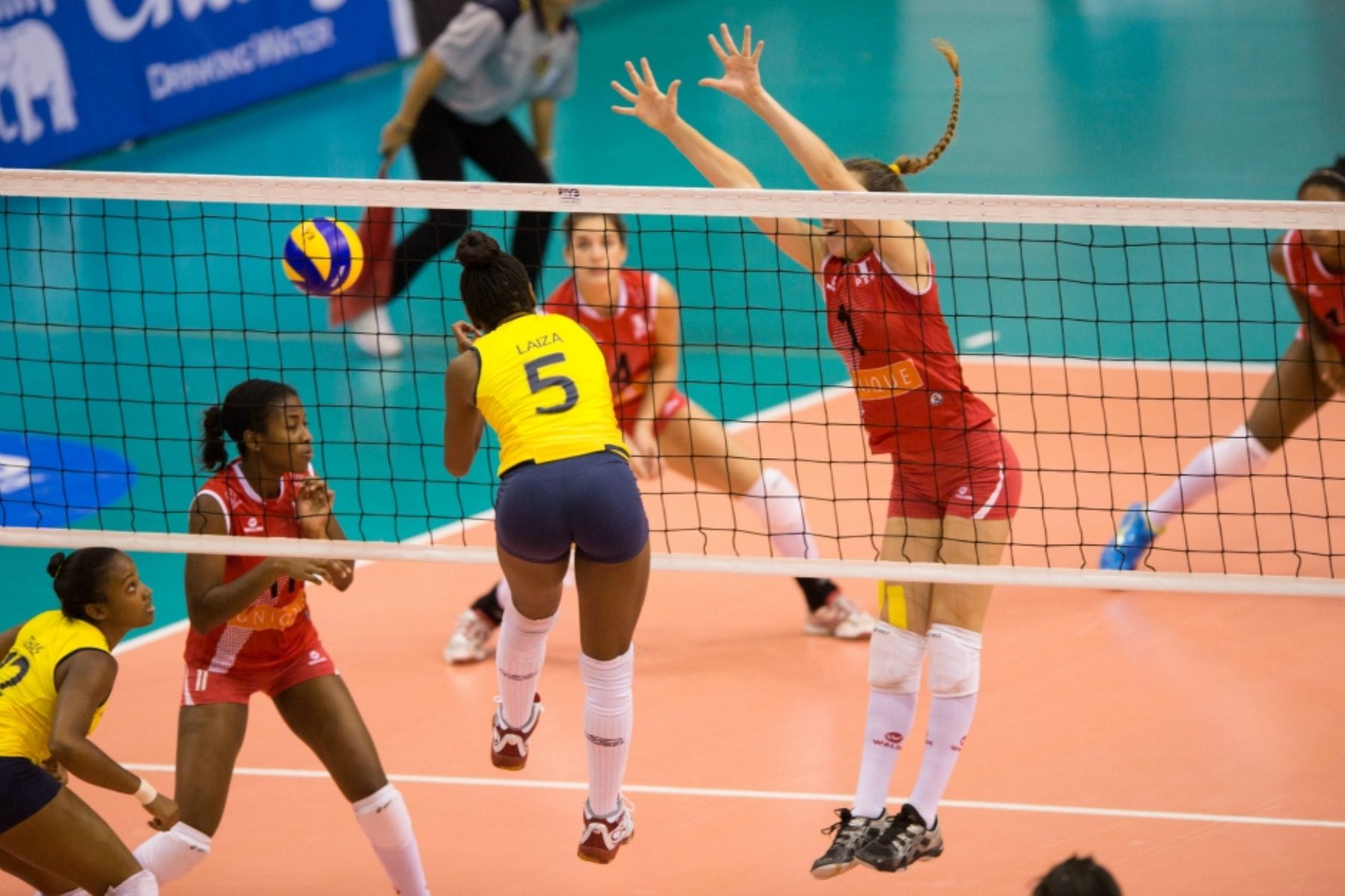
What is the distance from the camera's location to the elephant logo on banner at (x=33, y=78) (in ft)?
44.5

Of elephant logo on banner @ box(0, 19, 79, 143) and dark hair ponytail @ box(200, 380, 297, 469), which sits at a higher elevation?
elephant logo on banner @ box(0, 19, 79, 143)

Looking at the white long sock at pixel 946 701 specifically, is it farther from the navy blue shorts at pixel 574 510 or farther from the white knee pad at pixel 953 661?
the navy blue shorts at pixel 574 510

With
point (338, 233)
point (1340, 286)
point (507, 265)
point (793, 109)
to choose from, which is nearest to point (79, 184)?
point (338, 233)

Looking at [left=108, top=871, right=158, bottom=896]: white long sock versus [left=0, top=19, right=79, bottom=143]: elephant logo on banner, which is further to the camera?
[left=0, top=19, right=79, bottom=143]: elephant logo on banner

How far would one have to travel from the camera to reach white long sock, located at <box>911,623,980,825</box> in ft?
17.8

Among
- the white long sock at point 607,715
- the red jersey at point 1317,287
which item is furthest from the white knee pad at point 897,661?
the red jersey at point 1317,287

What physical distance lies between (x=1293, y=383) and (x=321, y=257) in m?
4.16

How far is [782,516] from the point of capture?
7.45m

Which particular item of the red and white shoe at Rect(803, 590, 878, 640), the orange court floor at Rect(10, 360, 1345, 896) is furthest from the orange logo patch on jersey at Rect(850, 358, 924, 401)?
the red and white shoe at Rect(803, 590, 878, 640)

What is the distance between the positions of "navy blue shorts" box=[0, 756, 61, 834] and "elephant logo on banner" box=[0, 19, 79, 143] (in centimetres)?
992

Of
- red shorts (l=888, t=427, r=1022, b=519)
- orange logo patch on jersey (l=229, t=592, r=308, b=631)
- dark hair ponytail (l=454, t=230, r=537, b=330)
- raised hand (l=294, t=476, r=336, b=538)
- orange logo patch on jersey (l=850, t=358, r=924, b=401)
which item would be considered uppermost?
dark hair ponytail (l=454, t=230, r=537, b=330)

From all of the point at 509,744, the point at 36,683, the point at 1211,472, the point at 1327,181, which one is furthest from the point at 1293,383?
the point at 36,683

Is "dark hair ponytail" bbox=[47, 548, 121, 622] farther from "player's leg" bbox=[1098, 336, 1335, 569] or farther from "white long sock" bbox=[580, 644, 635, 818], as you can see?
"player's leg" bbox=[1098, 336, 1335, 569]

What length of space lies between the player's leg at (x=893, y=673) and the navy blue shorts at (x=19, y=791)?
2.36m
